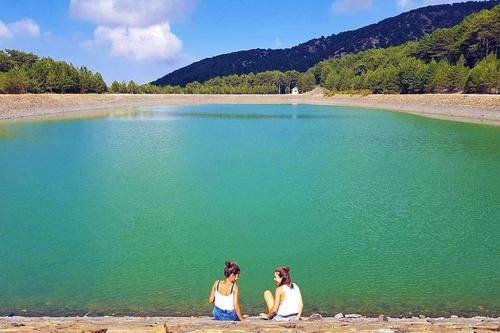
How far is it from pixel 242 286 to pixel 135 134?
32890 millimetres

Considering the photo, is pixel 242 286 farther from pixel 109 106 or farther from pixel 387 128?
pixel 109 106

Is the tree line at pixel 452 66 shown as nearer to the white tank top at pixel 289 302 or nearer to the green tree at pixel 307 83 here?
the green tree at pixel 307 83

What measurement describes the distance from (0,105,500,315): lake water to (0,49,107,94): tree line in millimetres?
54110

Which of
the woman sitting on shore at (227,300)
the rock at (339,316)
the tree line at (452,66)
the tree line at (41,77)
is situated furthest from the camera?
the tree line at (41,77)

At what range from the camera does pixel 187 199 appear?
1678 cm

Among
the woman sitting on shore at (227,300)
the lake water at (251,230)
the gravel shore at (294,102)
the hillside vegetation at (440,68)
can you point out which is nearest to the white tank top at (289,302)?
the woman sitting on shore at (227,300)

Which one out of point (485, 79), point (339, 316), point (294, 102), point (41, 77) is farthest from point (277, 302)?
point (294, 102)

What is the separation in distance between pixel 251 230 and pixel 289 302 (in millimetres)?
7164

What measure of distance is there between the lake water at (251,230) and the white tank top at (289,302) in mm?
2433

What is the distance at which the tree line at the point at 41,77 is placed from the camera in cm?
7393

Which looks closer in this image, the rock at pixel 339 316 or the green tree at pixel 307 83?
the rock at pixel 339 316

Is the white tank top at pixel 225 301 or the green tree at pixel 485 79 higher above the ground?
the green tree at pixel 485 79

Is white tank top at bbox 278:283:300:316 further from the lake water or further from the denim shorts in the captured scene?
the lake water

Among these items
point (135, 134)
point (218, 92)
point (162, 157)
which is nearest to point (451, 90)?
point (135, 134)
